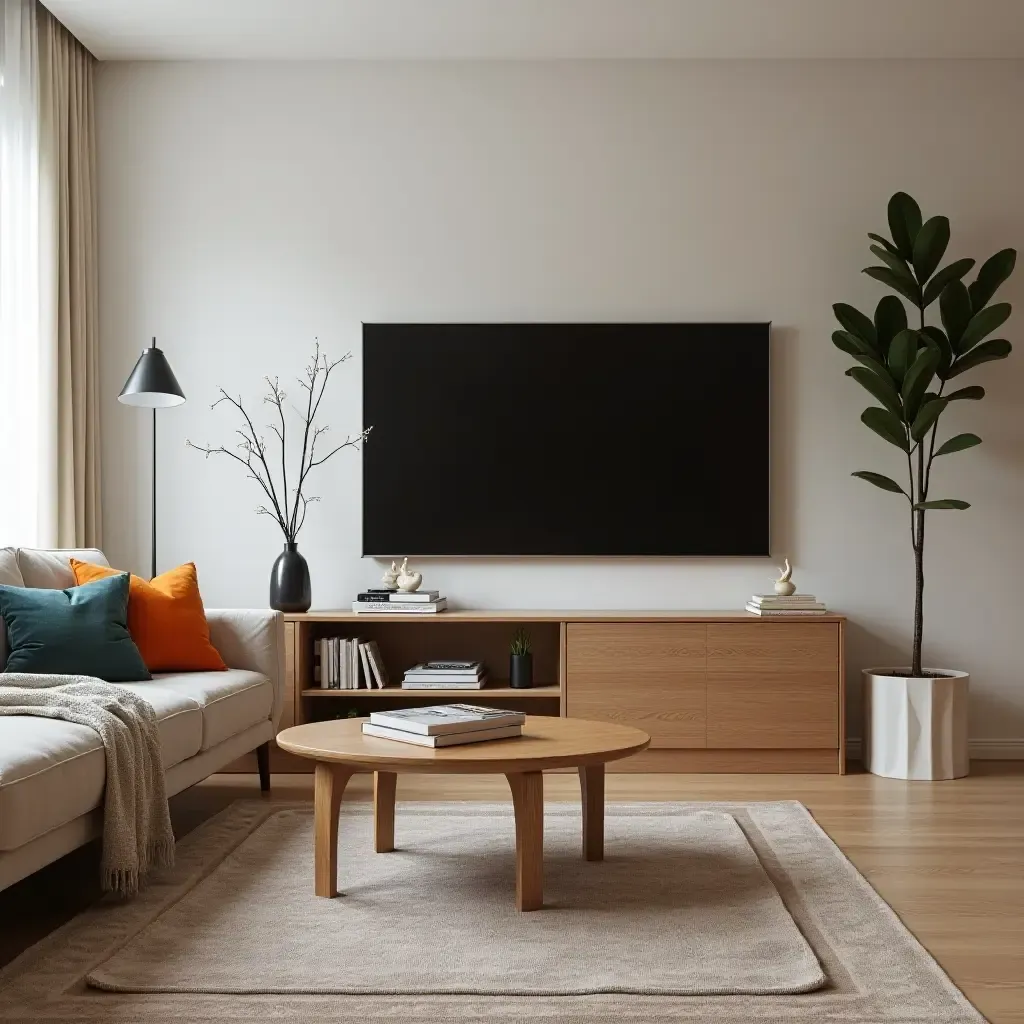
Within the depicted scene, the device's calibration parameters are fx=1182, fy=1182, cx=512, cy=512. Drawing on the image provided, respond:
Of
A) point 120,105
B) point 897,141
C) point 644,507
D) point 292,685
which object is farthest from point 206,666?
point 897,141

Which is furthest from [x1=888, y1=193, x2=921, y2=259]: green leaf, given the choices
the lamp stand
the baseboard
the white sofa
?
the lamp stand

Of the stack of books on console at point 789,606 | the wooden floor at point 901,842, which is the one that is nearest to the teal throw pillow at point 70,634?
the wooden floor at point 901,842

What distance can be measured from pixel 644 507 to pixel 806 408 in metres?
0.77

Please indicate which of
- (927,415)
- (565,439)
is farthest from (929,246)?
(565,439)

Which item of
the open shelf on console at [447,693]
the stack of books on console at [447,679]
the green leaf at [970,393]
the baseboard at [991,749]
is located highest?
the green leaf at [970,393]

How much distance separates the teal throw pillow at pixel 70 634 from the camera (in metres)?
3.33

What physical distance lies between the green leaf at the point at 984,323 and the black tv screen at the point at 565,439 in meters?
0.76

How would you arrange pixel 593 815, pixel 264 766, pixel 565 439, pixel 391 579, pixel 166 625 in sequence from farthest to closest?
pixel 565 439 → pixel 391 579 → pixel 264 766 → pixel 166 625 → pixel 593 815

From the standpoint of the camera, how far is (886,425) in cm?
432

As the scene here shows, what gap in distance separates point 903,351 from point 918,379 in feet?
0.40

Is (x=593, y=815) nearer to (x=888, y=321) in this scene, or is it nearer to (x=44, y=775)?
(x=44, y=775)

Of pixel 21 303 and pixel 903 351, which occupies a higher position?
pixel 21 303

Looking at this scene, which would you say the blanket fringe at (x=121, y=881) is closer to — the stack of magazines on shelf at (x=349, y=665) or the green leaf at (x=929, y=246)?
the stack of magazines on shelf at (x=349, y=665)

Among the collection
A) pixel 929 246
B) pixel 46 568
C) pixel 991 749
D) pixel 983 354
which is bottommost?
pixel 991 749
